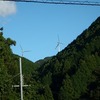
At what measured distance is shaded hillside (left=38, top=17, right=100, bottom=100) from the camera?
353 feet

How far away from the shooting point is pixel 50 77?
141 m

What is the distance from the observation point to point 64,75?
436 feet

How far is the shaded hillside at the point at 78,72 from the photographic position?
107 metres

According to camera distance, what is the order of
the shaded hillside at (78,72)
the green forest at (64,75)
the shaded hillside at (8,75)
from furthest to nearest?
1. the shaded hillside at (78,72)
2. the green forest at (64,75)
3. the shaded hillside at (8,75)

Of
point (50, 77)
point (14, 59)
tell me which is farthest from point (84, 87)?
point (14, 59)

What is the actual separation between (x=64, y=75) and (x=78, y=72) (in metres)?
11.3

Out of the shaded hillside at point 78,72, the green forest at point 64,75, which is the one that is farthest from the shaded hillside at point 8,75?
the shaded hillside at point 78,72

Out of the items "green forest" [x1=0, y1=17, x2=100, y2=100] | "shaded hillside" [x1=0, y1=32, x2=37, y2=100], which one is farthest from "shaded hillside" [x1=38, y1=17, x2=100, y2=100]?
"shaded hillside" [x1=0, y1=32, x2=37, y2=100]

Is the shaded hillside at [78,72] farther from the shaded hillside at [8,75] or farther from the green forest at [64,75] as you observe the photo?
the shaded hillside at [8,75]

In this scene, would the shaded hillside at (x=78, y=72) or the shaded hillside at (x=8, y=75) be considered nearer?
the shaded hillside at (x=8, y=75)

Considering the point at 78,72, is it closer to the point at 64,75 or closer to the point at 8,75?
the point at 64,75

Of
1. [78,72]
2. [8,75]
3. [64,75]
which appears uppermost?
[64,75]

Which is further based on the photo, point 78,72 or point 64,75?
point 64,75

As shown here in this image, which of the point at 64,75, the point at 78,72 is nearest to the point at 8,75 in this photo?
the point at 78,72
